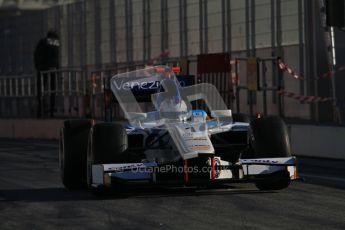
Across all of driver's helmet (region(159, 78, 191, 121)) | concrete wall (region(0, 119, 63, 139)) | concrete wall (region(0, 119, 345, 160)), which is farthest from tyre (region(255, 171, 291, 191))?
concrete wall (region(0, 119, 63, 139))

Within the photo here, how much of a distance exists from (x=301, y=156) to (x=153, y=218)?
10.2 metres

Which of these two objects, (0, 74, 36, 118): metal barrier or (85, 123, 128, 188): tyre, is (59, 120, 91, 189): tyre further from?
(0, 74, 36, 118): metal barrier

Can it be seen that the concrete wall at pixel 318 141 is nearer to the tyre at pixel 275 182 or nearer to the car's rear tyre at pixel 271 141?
the tyre at pixel 275 182

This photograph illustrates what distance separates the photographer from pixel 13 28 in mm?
43031

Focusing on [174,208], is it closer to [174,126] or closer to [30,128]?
[174,126]

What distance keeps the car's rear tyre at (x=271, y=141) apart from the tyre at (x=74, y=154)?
7.29 feet

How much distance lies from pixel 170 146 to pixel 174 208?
5.11 ft

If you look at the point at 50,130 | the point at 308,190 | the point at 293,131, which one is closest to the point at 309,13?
the point at 293,131

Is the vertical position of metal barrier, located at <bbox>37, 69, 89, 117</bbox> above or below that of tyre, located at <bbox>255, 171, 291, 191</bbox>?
above

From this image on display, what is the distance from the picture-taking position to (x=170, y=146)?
467 inches

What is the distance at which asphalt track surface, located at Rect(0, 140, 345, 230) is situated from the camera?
9.20m

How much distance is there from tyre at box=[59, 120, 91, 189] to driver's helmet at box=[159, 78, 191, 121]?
41.3 inches

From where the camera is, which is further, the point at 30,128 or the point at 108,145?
the point at 30,128

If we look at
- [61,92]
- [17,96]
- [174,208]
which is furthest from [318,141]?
[17,96]
